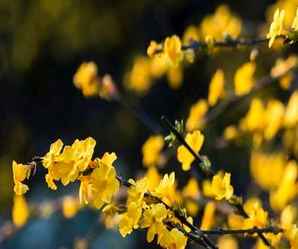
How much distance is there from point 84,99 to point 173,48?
3451 millimetres

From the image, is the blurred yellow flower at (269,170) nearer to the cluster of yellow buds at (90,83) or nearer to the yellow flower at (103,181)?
the cluster of yellow buds at (90,83)

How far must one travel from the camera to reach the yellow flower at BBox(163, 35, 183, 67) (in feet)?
Answer: 5.38

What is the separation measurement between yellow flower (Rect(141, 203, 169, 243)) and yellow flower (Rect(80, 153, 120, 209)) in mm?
50

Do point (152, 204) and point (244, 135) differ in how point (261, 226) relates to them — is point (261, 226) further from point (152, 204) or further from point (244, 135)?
point (244, 135)

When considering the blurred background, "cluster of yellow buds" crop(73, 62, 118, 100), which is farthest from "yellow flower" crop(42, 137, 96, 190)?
the blurred background

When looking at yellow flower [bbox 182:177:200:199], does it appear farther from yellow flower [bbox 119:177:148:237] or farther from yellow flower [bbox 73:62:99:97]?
yellow flower [bbox 119:177:148:237]

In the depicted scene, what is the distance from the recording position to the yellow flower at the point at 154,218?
1.18 m

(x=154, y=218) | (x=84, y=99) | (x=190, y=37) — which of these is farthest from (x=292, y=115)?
(x=84, y=99)

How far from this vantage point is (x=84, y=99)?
507cm

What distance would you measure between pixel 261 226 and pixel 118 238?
349 centimetres

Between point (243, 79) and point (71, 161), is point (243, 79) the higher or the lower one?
the higher one

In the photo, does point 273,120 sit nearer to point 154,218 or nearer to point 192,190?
point 192,190

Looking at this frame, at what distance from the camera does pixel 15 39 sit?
4.25 m

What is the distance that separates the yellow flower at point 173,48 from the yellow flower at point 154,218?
1.66ft
